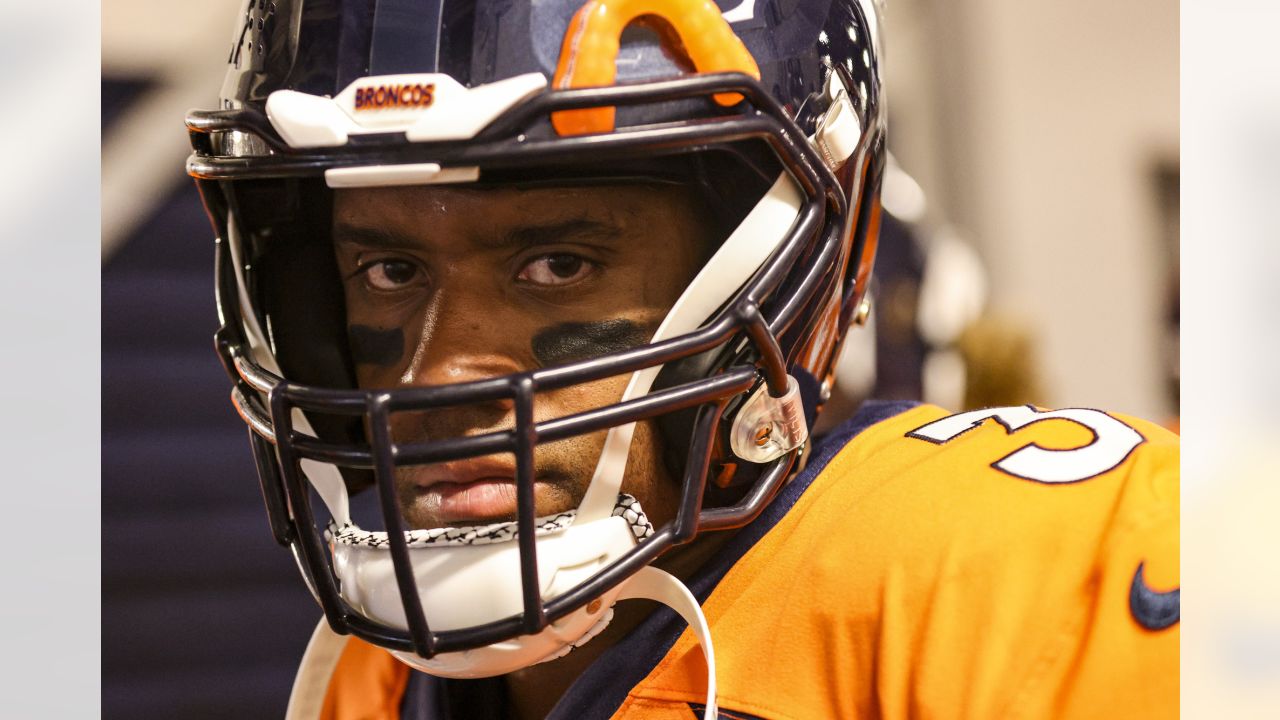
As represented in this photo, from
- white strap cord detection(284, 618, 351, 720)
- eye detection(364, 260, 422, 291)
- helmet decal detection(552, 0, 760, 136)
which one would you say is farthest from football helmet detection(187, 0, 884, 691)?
white strap cord detection(284, 618, 351, 720)

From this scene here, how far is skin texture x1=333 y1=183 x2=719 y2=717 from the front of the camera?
2.95 ft

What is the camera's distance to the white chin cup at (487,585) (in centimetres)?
83

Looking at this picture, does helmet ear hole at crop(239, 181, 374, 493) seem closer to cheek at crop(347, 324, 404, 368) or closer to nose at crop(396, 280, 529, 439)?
cheek at crop(347, 324, 404, 368)

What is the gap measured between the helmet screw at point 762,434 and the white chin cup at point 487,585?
135mm

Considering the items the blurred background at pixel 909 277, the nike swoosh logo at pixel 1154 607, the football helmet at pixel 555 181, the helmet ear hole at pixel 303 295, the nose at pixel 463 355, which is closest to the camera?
the nike swoosh logo at pixel 1154 607

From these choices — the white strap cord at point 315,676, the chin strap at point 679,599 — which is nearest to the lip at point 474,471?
the chin strap at point 679,599

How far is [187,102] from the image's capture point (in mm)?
1775

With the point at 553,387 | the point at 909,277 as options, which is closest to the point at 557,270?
the point at 553,387

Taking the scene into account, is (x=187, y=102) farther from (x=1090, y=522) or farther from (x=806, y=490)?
(x=1090, y=522)

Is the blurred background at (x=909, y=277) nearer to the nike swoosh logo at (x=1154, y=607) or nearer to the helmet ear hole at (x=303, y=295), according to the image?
the helmet ear hole at (x=303, y=295)

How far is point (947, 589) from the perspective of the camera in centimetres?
78

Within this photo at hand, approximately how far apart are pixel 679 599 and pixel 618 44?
439mm
